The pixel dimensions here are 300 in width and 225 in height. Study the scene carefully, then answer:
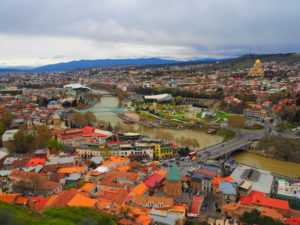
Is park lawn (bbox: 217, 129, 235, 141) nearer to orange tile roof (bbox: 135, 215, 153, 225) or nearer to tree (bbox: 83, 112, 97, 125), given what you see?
tree (bbox: 83, 112, 97, 125)

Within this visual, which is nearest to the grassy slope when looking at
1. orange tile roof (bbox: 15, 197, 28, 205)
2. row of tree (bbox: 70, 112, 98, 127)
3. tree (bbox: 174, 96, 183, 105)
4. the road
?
the road

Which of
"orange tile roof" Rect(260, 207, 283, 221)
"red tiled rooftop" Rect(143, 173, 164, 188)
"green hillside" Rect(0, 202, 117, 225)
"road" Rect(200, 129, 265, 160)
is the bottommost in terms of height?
"road" Rect(200, 129, 265, 160)

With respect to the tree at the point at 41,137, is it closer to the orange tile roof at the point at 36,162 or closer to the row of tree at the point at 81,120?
the orange tile roof at the point at 36,162

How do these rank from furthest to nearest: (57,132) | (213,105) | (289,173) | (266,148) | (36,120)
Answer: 1. (213,105)
2. (36,120)
3. (57,132)
4. (266,148)
5. (289,173)

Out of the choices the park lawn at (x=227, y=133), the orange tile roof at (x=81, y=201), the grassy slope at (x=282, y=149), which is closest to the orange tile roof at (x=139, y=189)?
the orange tile roof at (x=81, y=201)

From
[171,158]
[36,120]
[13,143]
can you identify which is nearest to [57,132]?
[13,143]

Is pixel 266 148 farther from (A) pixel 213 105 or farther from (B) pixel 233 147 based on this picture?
(A) pixel 213 105

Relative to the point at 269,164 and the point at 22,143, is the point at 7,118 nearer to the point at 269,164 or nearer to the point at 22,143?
the point at 22,143
